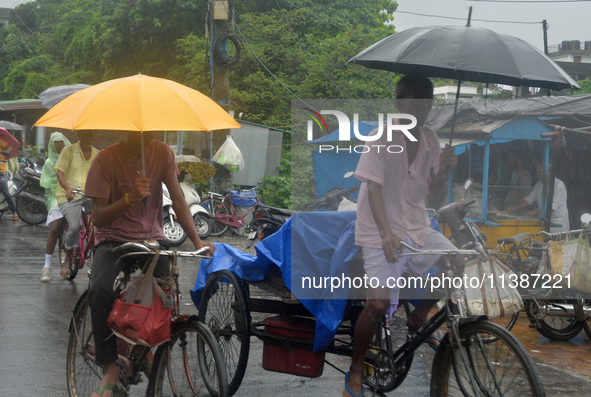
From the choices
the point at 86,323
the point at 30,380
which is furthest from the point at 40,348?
the point at 86,323

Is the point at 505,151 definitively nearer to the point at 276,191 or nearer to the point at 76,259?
the point at 276,191

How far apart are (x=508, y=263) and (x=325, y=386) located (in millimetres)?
Answer: 3041

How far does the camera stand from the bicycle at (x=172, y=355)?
9.92ft

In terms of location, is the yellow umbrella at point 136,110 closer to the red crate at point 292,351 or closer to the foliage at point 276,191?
the red crate at point 292,351

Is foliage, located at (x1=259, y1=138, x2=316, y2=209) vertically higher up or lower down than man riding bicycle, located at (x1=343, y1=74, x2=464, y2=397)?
lower down

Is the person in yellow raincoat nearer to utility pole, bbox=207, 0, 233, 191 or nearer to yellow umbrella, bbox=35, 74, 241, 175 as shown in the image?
yellow umbrella, bbox=35, 74, 241, 175

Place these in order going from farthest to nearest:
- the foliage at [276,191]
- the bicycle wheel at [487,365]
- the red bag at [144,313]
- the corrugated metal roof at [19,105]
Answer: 1. the corrugated metal roof at [19,105]
2. the foliage at [276,191]
3. the red bag at [144,313]
4. the bicycle wheel at [487,365]

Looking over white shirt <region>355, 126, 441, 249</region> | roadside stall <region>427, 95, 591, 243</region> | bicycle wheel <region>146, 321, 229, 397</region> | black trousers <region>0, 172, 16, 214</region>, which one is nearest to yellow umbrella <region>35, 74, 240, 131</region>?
white shirt <region>355, 126, 441, 249</region>

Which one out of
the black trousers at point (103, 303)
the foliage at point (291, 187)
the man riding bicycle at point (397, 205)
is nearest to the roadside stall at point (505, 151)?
the foliage at point (291, 187)

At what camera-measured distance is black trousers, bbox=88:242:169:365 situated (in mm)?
3211

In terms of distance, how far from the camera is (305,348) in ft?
12.1

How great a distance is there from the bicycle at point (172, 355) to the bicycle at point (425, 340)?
0.52 metres

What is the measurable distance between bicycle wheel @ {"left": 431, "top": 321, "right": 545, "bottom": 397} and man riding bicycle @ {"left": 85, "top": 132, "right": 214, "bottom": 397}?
139 centimetres

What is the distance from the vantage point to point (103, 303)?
3211 mm
